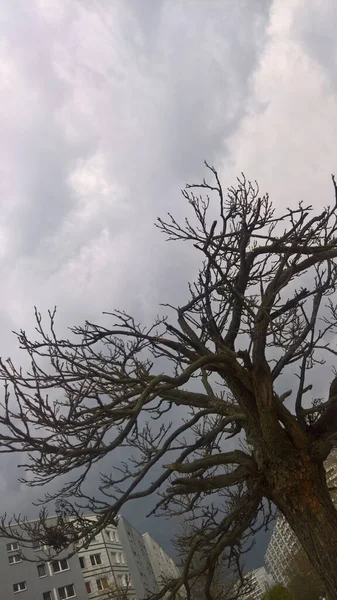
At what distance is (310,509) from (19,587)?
4150 centimetres

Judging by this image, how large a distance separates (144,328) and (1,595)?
3923 centimetres

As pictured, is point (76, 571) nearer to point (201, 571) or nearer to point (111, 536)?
point (111, 536)

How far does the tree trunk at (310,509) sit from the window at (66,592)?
4255 centimetres

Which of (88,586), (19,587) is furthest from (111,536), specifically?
(19,587)

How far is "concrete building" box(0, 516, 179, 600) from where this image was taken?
3853 cm

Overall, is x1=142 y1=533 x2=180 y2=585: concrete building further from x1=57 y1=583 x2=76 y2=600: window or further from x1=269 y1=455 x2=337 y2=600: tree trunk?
x1=269 y1=455 x2=337 y2=600: tree trunk

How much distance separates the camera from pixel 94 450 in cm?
609

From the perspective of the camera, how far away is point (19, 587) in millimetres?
38625

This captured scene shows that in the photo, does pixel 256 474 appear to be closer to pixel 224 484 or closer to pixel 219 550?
pixel 224 484

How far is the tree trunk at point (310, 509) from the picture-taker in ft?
17.7

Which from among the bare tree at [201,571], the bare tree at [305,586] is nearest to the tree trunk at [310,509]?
the bare tree at [201,571]

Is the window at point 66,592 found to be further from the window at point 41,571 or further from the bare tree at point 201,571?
the bare tree at point 201,571

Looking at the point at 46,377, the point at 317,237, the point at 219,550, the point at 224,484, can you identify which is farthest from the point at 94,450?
the point at 317,237

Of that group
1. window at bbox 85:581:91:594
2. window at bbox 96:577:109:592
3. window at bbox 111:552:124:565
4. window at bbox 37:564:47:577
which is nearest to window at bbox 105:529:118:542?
window at bbox 111:552:124:565
